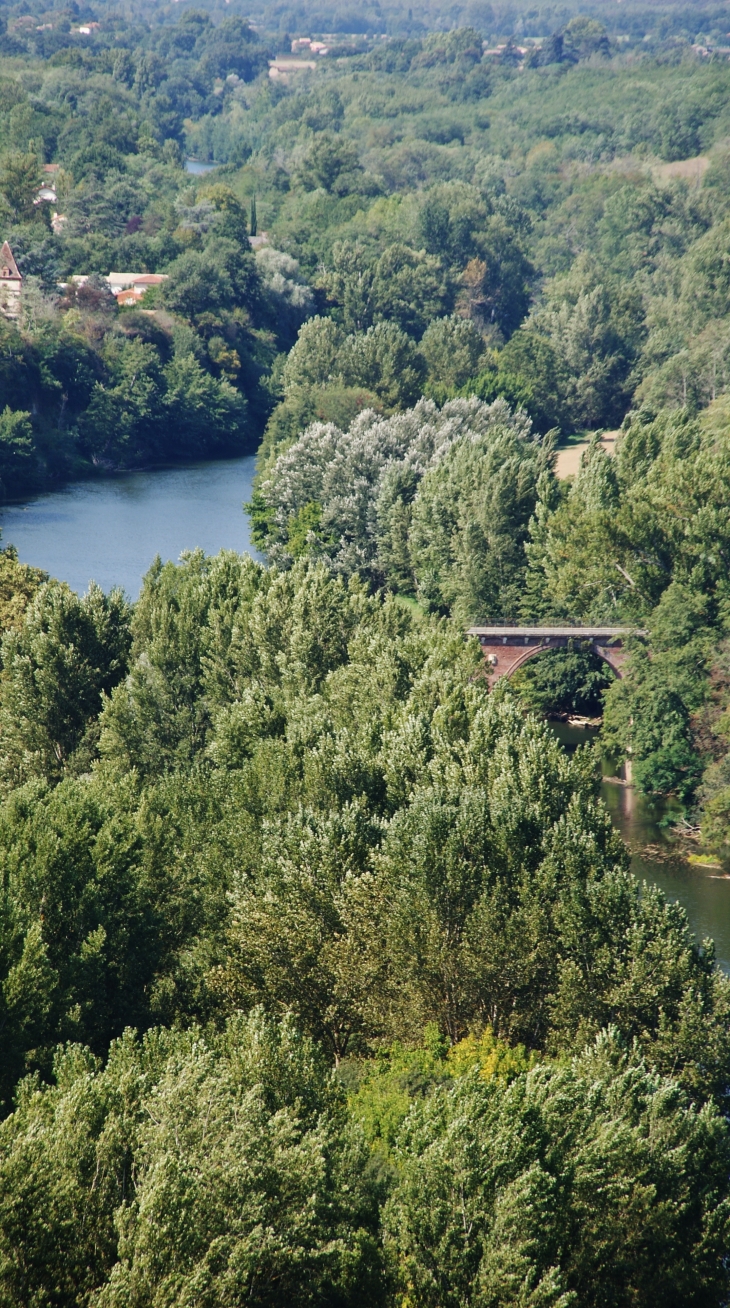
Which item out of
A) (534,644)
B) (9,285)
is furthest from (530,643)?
(9,285)

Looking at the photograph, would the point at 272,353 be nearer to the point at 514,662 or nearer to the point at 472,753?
the point at 514,662

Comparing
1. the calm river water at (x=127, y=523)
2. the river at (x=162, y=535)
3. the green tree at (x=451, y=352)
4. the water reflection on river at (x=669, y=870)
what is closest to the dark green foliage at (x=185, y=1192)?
the water reflection on river at (x=669, y=870)

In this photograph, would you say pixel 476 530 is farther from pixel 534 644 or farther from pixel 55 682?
pixel 55 682

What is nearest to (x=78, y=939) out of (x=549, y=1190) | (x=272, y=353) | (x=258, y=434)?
(x=549, y=1190)

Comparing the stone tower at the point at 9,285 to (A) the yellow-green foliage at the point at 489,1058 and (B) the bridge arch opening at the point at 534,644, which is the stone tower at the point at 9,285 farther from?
(A) the yellow-green foliage at the point at 489,1058

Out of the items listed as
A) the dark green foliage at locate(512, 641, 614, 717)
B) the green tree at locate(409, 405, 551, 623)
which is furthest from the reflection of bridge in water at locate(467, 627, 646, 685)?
the green tree at locate(409, 405, 551, 623)

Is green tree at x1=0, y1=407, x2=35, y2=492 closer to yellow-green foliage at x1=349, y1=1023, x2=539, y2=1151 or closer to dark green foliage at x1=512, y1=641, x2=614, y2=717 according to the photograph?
dark green foliage at x1=512, y1=641, x2=614, y2=717
